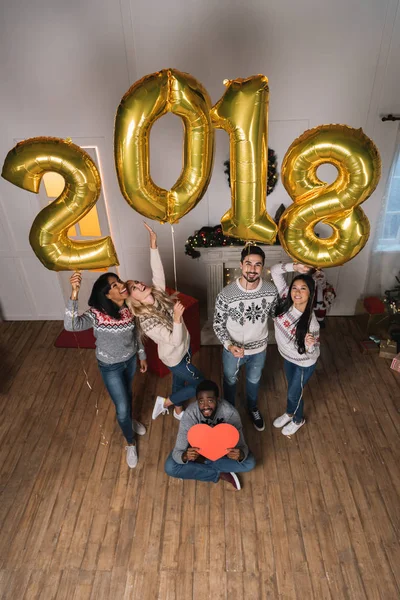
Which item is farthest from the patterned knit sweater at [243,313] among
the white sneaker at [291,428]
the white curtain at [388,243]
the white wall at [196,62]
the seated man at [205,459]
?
the white curtain at [388,243]

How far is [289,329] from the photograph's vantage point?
8.48 feet

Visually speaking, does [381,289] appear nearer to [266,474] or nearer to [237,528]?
[266,474]

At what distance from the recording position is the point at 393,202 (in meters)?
3.72

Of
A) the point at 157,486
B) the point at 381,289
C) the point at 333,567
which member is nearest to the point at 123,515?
the point at 157,486

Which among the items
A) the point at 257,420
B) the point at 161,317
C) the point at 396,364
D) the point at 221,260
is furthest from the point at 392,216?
the point at 161,317

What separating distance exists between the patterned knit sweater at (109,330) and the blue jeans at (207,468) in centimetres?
77

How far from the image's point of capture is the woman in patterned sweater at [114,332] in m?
2.30

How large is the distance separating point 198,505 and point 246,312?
1.29 meters

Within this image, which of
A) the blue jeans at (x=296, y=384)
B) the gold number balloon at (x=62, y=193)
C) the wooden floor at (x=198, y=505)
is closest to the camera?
the gold number balloon at (x=62, y=193)

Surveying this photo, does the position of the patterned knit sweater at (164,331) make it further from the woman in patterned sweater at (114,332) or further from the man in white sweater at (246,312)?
the man in white sweater at (246,312)

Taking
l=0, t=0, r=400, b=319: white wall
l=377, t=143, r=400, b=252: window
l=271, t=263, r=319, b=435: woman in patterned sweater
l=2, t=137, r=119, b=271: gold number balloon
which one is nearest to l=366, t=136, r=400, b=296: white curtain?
l=377, t=143, r=400, b=252: window

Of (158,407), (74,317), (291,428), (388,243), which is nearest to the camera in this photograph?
(74,317)

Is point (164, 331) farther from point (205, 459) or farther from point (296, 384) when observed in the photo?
point (296, 384)

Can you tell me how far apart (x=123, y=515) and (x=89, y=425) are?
0.82 m
